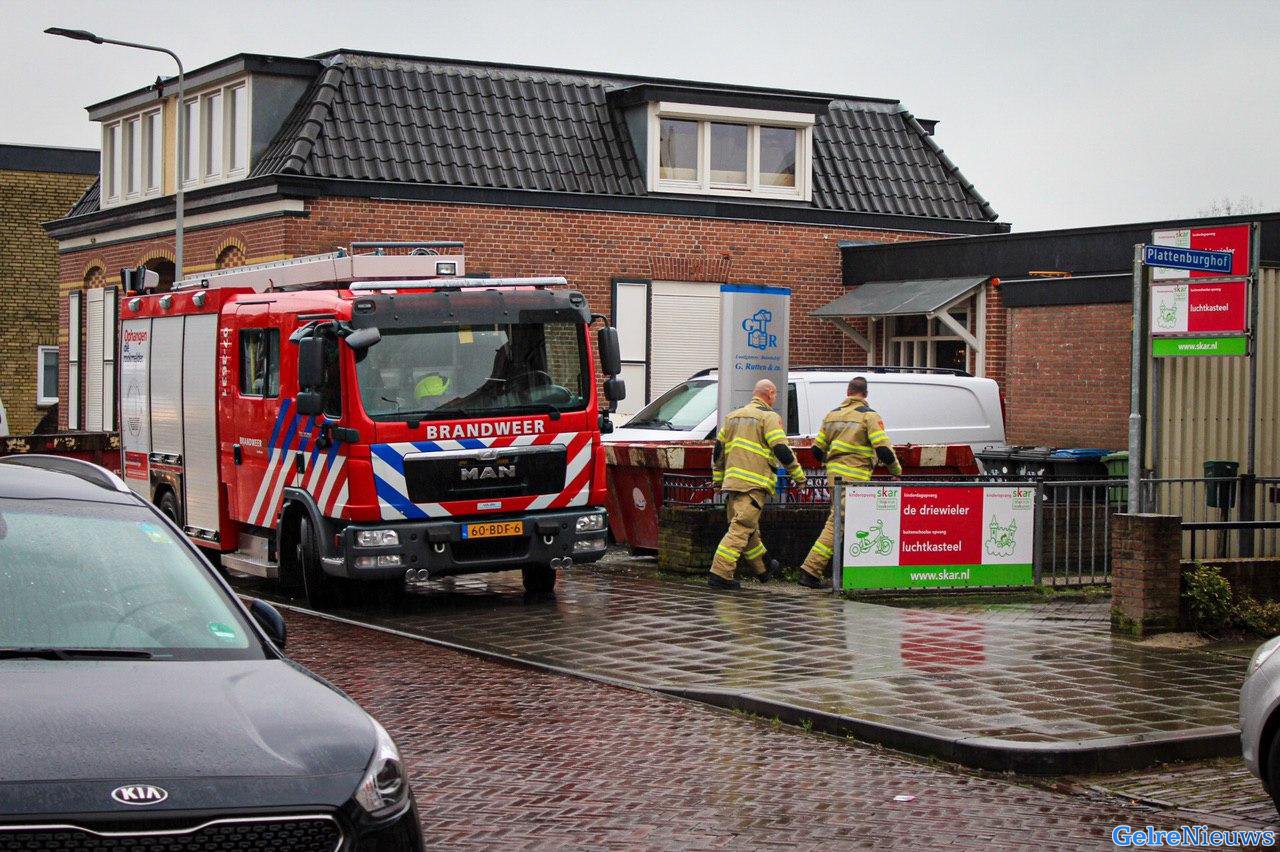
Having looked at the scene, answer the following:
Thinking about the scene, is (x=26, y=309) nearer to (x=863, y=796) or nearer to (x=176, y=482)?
(x=176, y=482)

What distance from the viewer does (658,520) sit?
1706 cm

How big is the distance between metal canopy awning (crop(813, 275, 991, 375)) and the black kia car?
20960mm

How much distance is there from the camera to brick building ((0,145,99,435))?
44219 mm

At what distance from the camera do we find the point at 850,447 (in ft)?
50.6

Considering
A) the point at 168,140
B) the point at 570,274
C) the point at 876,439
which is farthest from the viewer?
the point at 168,140

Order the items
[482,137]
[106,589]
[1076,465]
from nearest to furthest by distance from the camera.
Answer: [106,589]
[1076,465]
[482,137]

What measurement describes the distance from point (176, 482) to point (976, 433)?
923cm

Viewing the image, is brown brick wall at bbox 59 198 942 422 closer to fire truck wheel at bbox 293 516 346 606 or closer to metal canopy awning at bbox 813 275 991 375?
metal canopy awning at bbox 813 275 991 375

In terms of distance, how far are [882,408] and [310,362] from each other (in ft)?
26.1

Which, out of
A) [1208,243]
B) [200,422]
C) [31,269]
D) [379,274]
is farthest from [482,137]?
[31,269]

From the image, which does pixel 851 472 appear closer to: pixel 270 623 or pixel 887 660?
pixel 887 660

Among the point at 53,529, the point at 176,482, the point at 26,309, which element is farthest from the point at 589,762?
the point at 26,309

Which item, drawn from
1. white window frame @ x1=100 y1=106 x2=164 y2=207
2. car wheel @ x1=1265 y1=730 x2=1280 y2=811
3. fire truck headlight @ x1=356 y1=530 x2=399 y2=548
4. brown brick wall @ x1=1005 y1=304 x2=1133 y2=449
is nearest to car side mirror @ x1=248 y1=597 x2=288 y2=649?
car wheel @ x1=1265 y1=730 x2=1280 y2=811

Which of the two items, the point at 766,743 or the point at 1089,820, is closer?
the point at 1089,820
